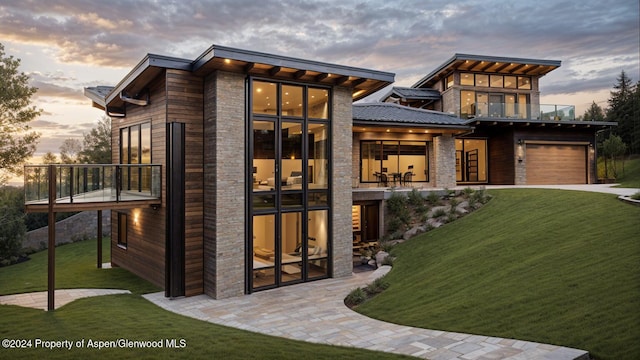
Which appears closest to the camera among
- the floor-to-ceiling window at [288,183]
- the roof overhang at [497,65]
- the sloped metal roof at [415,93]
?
the floor-to-ceiling window at [288,183]

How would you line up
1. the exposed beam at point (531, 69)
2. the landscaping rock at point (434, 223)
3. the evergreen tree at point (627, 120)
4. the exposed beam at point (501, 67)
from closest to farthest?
the landscaping rock at point (434, 223) < the exposed beam at point (501, 67) < the exposed beam at point (531, 69) < the evergreen tree at point (627, 120)

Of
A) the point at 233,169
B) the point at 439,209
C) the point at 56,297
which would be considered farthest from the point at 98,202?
the point at 439,209

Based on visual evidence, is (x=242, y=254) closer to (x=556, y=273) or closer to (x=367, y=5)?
(x=556, y=273)

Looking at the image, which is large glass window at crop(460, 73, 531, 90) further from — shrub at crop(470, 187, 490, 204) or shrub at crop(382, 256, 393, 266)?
shrub at crop(382, 256, 393, 266)

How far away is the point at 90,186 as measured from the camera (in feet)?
34.0

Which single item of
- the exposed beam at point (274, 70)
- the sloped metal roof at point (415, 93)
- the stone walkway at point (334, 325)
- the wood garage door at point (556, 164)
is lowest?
the stone walkway at point (334, 325)

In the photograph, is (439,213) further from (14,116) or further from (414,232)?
(14,116)

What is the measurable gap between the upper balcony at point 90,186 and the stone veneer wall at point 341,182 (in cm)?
526

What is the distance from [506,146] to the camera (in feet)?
73.4

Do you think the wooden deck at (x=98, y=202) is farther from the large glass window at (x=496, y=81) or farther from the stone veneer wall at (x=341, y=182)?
the large glass window at (x=496, y=81)

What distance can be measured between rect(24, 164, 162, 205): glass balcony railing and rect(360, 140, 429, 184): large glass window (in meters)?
10.8

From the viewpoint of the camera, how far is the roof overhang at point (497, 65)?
75.2ft

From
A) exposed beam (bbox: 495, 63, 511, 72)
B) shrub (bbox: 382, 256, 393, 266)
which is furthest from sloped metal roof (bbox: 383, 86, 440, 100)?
shrub (bbox: 382, 256, 393, 266)

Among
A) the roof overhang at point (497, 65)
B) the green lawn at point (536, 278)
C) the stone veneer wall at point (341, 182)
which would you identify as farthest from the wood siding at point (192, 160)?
the roof overhang at point (497, 65)
